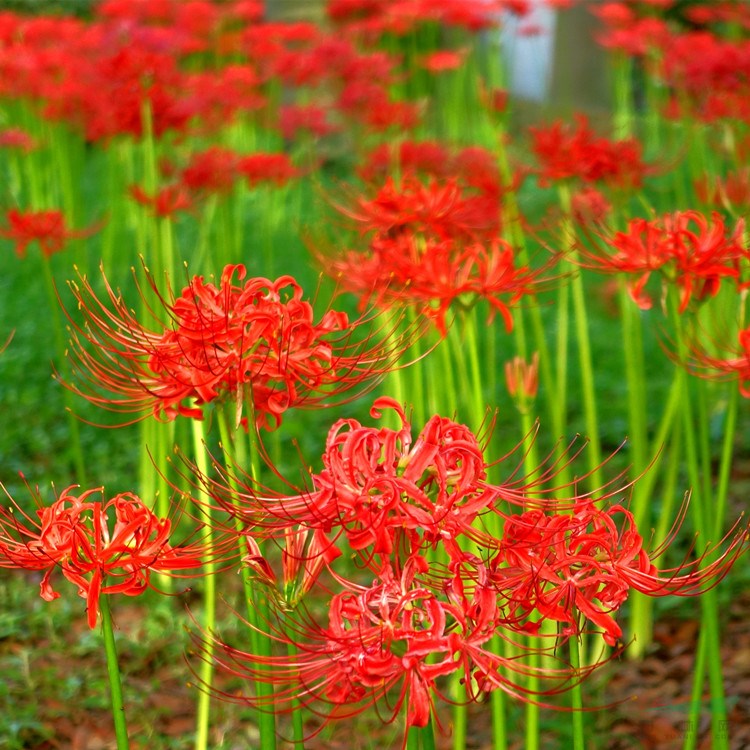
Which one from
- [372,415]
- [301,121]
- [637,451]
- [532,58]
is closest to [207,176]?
[637,451]

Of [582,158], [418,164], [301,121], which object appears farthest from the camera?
[301,121]

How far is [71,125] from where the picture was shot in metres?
5.28

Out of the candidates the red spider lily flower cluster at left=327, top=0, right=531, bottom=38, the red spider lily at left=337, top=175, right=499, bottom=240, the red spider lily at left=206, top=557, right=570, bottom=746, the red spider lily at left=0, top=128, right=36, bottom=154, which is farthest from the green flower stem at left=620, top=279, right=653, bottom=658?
the red spider lily at left=0, top=128, right=36, bottom=154

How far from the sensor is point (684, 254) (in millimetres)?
1973

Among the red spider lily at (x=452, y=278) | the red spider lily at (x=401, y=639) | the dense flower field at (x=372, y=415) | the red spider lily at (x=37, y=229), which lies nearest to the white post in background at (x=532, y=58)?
the dense flower field at (x=372, y=415)

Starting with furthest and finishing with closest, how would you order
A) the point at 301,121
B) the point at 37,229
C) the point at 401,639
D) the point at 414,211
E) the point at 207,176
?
the point at 301,121, the point at 207,176, the point at 37,229, the point at 414,211, the point at 401,639

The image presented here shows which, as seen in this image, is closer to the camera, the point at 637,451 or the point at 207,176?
the point at 637,451

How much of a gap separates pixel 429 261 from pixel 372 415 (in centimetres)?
75

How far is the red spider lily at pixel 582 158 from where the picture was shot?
2863mm

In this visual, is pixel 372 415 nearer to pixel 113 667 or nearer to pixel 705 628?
pixel 113 667

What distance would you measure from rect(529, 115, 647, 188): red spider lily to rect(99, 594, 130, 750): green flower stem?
1.86m

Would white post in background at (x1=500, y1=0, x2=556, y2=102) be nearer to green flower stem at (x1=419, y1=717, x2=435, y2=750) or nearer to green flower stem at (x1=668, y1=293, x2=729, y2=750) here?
green flower stem at (x1=668, y1=293, x2=729, y2=750)

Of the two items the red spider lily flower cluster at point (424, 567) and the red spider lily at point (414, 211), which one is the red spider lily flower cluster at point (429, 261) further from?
the red spider lily flower cluster at point (424, 567)

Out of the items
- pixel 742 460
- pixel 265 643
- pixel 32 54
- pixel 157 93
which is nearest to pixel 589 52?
pixel 32 54
